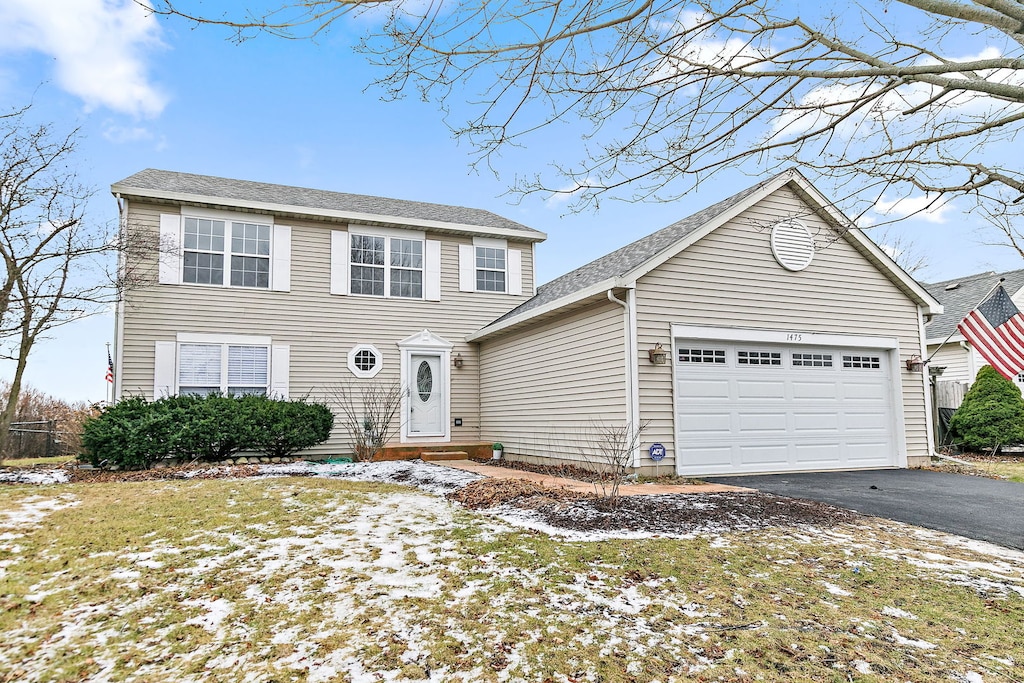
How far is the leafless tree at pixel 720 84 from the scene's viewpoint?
15.6 feet

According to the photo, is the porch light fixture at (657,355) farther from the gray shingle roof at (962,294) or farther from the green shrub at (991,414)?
the gray shingle roof at (962,294)

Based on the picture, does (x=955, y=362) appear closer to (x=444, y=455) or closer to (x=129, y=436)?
(x=444, y=455)

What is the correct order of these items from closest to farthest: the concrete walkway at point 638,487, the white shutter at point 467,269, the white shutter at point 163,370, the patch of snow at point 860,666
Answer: the patch of snow at point 860,666, the concrete walkway at point 638,487, the white shutter at point 163,370, the white shutter at point 467,269

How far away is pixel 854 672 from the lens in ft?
11.2

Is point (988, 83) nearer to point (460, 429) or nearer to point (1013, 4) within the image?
point (1013, 4)

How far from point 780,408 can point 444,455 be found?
6.36 meters

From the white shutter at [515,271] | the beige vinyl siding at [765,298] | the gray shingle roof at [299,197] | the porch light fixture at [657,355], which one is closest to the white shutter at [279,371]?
the gray shingle roof at [299,197]

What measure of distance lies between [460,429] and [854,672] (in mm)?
11090

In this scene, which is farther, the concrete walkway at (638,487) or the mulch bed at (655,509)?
the concrete walkway at (638,487)

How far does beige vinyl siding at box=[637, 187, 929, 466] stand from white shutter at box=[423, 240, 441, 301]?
5986 millimetres

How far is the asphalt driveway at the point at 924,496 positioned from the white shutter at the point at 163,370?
389 inches

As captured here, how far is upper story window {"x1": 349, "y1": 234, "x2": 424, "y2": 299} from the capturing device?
1375cm

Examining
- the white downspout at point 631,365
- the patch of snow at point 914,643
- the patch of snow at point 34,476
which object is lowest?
the patch of snow at point 914,643

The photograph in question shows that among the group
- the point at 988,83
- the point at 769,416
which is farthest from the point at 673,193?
the point at 769,416
